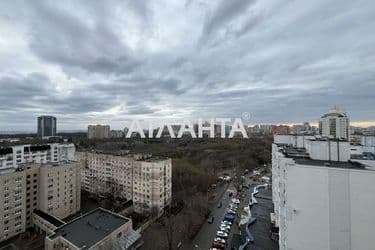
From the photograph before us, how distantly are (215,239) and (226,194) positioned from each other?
20.6 feet

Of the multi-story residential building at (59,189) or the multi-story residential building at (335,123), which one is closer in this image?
the multi-story residential building at (59,189)

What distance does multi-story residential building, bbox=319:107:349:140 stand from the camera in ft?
57.4

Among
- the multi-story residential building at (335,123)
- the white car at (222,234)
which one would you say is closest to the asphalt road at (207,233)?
the white car at (222,234)

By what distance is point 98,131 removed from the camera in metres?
44.7

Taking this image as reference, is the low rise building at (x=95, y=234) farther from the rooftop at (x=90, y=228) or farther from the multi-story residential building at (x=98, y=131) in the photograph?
the multi-story residential building at (x=98, y=131)

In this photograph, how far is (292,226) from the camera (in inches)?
183

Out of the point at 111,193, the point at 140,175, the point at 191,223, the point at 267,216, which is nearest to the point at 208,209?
the point at 191,223

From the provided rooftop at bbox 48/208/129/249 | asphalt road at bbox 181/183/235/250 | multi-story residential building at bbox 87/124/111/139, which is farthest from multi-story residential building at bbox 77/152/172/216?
multi-story residential building at bbox 87/124/111/139

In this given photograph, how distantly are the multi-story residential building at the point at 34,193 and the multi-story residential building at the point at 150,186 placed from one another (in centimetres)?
337

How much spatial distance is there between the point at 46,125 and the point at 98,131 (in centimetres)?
923

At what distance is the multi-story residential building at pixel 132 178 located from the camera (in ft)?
38.0

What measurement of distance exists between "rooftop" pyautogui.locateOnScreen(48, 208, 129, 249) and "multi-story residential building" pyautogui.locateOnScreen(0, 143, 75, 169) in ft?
31.5

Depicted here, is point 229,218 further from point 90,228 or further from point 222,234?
point 90,228

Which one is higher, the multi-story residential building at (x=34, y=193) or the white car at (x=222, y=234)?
the multi-story residential building at (x=34, y=193)
